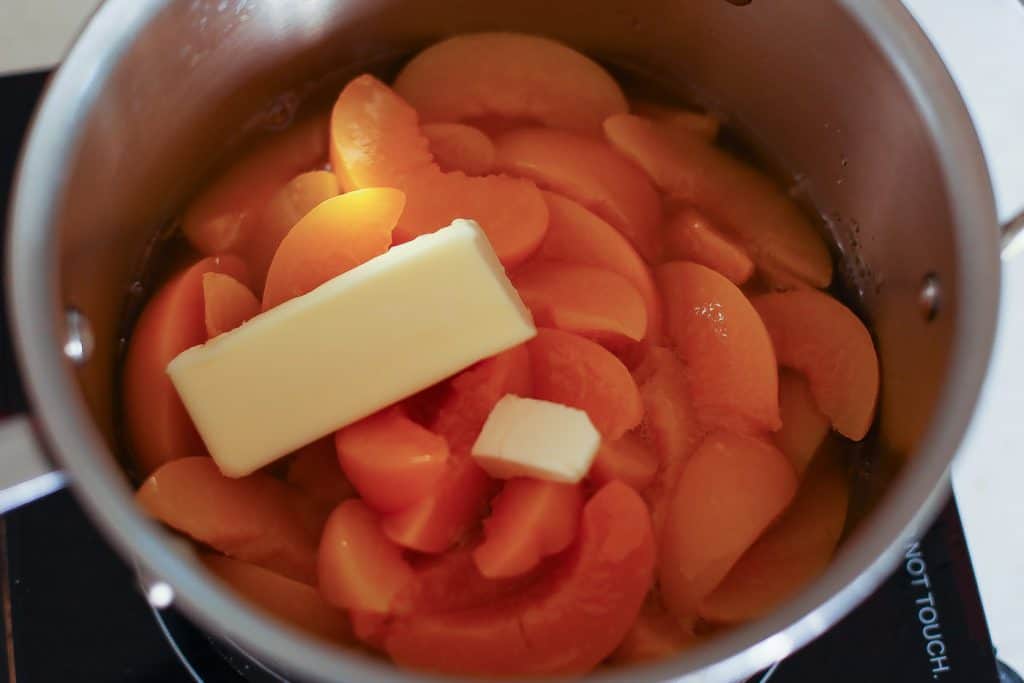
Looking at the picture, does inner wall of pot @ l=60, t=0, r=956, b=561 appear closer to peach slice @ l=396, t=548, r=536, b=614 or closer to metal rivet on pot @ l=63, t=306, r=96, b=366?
metal rivet on pot @ l=63, t=306, r=96, b=366

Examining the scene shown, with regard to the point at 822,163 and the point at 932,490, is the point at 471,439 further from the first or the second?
the point at 822,163

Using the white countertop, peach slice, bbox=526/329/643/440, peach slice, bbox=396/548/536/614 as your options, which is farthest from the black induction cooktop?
peach slice, bbox=526/329/643/440

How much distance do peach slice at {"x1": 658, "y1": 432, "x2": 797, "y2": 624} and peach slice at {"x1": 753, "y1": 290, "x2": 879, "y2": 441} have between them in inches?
4.4

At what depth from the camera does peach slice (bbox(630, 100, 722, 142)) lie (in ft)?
3.76

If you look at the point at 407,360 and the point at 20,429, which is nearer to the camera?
the point at 20,429

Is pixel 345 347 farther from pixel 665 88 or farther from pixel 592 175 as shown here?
pixel 665 88

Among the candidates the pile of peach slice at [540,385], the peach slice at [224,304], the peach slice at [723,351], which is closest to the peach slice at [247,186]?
the pile of peach slice at [540,385]

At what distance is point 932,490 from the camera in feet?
2.31

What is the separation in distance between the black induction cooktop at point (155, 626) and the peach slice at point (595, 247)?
13.9 inches

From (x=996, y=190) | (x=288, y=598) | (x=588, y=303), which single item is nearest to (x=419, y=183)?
(x=588, y=303)

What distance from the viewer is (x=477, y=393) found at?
2.96ft

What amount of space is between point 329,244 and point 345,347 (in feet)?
0.43

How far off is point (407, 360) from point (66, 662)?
0.44 meters

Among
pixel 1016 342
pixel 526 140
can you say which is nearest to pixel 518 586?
pixel 526 140
